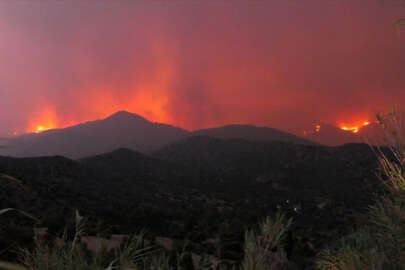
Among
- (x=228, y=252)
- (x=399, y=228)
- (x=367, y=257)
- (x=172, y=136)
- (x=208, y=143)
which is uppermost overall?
(x=172, y=136)

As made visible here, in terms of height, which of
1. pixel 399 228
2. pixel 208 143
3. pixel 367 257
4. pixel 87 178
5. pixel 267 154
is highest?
pixel 208 143

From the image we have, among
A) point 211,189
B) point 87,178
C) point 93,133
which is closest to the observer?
point 87,178

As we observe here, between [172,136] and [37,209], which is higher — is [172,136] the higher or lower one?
the higher one

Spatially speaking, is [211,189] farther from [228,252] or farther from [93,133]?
[93,133]

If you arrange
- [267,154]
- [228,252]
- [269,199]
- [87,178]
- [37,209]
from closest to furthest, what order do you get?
[228,252] → [37,209] → [87,178] → [269,199] → [267,154]

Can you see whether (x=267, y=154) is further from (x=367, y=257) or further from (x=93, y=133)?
(x=93, y=133)

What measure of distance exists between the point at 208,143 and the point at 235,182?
47310 millimetres

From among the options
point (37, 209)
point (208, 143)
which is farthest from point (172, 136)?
point (37, 209)

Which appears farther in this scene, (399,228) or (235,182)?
(235,182)

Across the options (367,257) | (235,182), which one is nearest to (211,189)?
(235,182)

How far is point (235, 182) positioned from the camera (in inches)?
2292

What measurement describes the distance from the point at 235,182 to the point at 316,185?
16.8 m

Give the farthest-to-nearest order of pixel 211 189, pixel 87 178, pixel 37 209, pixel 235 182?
1. pixel 235 182
2. pixel 211 189
3. pixel 87 178
4. pixel 37 209

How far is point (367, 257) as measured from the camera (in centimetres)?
398
